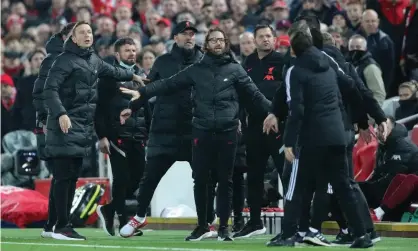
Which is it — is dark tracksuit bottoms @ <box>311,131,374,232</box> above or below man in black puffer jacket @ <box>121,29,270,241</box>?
below

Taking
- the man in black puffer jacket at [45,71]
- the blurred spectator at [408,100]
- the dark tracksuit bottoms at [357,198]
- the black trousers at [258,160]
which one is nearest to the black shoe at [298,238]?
the dark tracksuit bottoms at [357,198]

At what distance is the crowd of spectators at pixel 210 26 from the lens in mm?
17156

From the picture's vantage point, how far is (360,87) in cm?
1186

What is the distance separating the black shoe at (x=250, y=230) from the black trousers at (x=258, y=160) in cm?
5

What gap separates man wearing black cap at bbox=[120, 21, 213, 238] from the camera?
535 inches

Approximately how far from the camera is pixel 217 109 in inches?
502

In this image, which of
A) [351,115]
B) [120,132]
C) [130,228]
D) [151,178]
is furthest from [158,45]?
[351,115]

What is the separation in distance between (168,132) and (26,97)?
25.6 ft

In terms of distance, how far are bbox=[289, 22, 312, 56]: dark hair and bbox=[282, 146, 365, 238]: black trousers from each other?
0.91 meters

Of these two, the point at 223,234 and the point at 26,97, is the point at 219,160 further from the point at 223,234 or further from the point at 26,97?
the point at 26,97

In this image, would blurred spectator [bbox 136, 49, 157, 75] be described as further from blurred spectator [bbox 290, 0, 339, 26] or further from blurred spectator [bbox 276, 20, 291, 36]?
blurred spectator [bbox 290, 0, 339, 26]

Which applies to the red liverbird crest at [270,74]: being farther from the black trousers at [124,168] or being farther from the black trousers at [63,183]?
the black trousers at [63,183]

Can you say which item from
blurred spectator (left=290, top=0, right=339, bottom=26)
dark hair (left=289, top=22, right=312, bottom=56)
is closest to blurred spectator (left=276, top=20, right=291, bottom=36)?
blurred spectator (left=290, top=0, right=339, bottom=26)

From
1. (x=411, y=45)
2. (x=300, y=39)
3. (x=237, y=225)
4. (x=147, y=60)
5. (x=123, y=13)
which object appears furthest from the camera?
(x=123, y=13)
